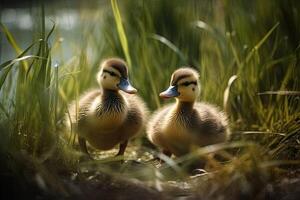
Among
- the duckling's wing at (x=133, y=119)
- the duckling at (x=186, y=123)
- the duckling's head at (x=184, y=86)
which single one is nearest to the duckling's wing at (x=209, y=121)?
the duckling at (x=186, y=123)

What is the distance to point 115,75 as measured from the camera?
11.8ft

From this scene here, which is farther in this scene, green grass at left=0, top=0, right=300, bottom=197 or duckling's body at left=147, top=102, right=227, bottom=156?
duckling's body at left=147, top=102, right=227, bottom=156

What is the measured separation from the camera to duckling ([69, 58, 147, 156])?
356cm

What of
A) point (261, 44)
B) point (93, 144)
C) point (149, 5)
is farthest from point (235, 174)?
point (149, 5)

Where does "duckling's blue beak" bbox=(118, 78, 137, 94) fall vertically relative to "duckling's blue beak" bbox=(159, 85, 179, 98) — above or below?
above

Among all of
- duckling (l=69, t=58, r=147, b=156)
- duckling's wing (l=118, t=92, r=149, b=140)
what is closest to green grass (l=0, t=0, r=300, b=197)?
duckling (l=69, t=58, r=147, b=156)

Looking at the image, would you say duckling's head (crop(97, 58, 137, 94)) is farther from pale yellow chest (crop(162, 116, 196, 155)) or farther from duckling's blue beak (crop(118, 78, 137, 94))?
pale yellow chest (crop(162, 116, 196, 155))

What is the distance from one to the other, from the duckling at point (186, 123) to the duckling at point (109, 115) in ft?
0.57

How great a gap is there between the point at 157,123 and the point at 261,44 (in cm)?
83

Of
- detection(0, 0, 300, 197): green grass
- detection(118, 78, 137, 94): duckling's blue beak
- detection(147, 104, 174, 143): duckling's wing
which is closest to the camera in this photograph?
detection(0, 0, 300, 197): green grass

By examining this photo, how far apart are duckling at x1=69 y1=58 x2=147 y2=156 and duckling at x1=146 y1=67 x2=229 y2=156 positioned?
0.57 ft

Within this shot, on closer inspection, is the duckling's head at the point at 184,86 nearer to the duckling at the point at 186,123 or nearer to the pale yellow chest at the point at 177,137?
the duckling at the point at 186,123

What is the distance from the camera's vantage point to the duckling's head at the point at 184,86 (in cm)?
358

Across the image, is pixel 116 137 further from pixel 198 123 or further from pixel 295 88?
pixel 295 88
